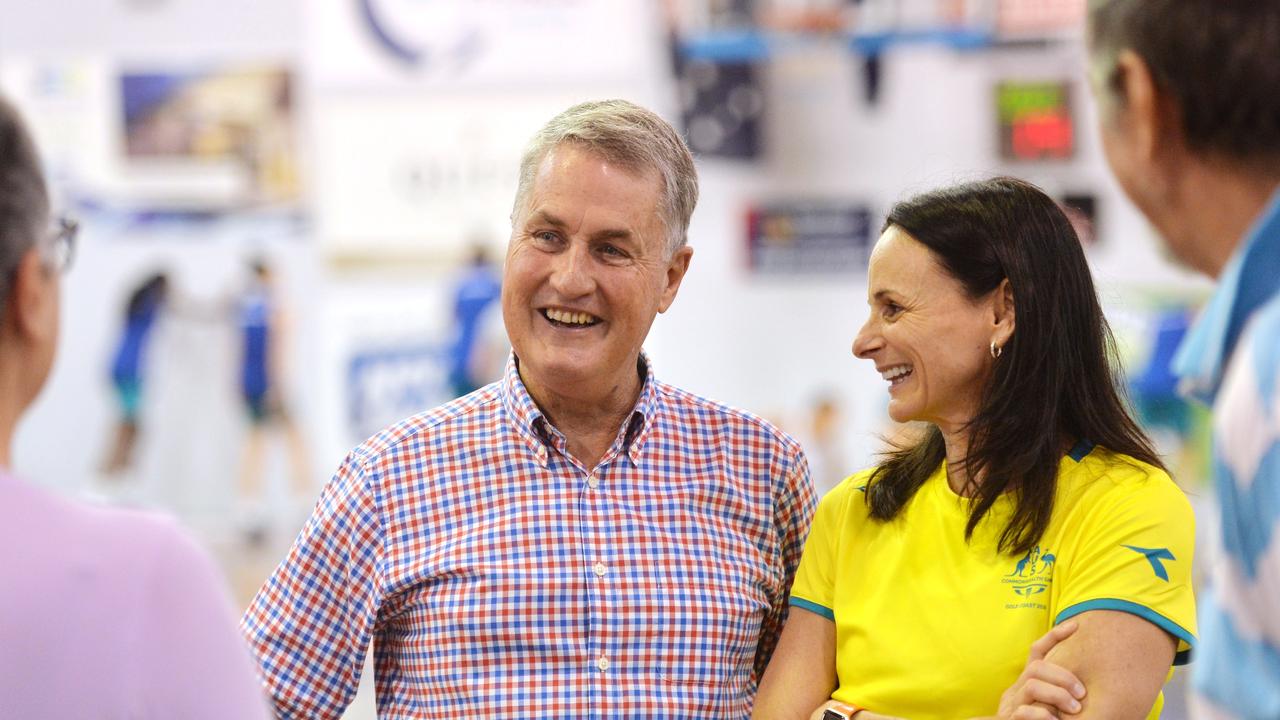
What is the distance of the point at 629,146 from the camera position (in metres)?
2.05

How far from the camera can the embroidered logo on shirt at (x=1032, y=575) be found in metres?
1.76

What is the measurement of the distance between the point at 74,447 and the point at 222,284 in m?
1.21

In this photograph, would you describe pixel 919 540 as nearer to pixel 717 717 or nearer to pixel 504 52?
pixel 717 717

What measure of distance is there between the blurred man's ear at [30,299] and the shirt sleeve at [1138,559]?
3.84 feet

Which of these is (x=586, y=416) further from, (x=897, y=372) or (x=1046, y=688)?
(x=1046, y=688)

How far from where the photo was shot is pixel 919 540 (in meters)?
1.89

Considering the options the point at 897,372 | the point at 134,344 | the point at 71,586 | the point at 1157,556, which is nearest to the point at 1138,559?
the point at 1157,556

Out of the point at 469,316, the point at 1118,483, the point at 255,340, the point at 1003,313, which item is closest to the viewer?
the point at 1118,483

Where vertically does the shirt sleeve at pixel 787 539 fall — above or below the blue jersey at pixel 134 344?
above

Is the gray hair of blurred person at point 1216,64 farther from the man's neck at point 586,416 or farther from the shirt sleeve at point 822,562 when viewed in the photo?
the man's neck at point 586,416

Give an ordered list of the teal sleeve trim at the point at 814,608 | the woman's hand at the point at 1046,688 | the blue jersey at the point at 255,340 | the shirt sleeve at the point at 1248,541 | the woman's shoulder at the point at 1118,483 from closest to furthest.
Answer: the shirt sleeve at the point at 1248,541 → the woman's hand at the point at 1046,688 → the woman's shoulder at the point at 1118,483 → the teal sleeve trim at the point at 814,608 → the blue jersey at the point at 255,340

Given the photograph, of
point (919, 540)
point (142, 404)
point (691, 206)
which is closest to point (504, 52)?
point (142, 404)

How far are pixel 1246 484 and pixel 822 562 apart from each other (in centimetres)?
95

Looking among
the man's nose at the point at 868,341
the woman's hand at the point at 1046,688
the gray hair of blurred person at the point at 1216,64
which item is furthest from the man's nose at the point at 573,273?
the gray hair of blurred person at the point at 1216,64
